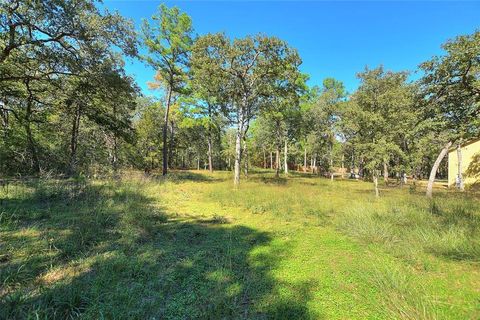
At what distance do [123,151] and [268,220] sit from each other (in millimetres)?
19907

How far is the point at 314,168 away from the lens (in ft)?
152

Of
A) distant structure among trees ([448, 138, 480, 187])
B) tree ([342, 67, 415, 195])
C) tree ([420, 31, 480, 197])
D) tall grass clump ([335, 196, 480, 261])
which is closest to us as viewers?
tall grass clump ([335, 196, 480, 261])

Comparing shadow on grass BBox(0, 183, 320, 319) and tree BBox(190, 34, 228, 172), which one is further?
tree BBox(190, 34, 228, 172)

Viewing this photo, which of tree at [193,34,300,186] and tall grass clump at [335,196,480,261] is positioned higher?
tree at [193,34,300,186]

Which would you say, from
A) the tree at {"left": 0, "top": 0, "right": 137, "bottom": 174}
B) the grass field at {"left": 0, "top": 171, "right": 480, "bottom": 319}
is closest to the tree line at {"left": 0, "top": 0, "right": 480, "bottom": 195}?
the tree at {"left": 0, "top": 0, "right": 137, "bottom": 174}

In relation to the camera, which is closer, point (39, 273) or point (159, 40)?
point (39, 273)

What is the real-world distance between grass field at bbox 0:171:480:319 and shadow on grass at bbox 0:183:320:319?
0.7 inches

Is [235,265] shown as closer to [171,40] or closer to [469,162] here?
[171,40]

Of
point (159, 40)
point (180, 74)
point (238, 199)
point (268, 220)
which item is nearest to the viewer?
point (268, 220)

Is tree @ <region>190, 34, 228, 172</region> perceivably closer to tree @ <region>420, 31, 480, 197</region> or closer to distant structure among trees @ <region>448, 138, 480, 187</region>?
tree @ <region>420, 31, 480, 197</region>

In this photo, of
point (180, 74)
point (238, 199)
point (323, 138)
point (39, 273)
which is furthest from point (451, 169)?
point (39, 273)

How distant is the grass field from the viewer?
2.76 metres

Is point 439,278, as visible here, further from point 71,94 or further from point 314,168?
point 314,168

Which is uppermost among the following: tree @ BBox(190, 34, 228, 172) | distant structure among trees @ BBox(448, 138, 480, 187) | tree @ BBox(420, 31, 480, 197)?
tree @ BBox(190, 34, 228, 172)
